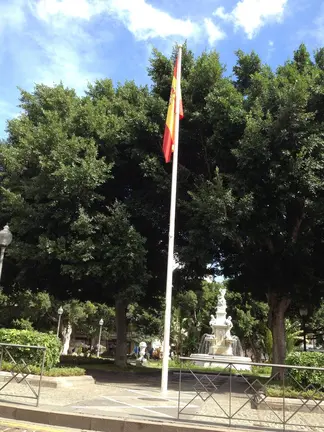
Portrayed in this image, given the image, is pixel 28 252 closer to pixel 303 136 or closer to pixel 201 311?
pixel 303 136

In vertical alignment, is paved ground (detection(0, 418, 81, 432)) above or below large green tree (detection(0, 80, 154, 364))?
below

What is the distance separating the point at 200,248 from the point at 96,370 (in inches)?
333

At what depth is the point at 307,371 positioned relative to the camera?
10.1 m

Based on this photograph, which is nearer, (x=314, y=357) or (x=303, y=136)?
(x=314, y=357)

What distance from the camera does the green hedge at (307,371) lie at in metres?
9.80

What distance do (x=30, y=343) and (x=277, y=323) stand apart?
10461mm

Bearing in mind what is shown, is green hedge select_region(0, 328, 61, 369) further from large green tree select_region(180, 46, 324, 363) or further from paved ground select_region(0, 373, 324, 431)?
large green tree select_region(180, 46, 324, 363)

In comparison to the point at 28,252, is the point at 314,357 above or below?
below

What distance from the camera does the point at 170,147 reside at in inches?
527

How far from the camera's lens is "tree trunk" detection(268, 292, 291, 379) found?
17.2m

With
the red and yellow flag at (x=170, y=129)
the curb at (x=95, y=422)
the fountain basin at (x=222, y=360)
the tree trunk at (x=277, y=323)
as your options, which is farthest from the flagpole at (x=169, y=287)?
the tree trunk at (x=277, y=323)

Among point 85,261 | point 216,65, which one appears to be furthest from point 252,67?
point 85,261

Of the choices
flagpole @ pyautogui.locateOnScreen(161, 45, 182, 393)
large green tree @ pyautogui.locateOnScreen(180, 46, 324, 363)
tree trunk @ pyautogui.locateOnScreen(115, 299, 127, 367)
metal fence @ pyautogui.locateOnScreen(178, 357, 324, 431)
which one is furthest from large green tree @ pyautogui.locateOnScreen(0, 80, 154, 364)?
metal fence @ pyautogui.locateOnScreen(178, 357, 324, 431)

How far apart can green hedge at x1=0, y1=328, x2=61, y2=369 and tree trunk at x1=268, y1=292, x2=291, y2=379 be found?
9172 millimetres
